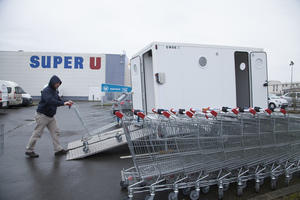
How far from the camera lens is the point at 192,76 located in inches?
222

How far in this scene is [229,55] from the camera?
6008mm

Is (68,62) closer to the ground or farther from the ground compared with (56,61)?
closer to the ground

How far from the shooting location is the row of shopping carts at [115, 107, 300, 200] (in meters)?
2.91

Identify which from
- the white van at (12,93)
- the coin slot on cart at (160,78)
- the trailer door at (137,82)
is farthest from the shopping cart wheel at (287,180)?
the white van at (12,93)

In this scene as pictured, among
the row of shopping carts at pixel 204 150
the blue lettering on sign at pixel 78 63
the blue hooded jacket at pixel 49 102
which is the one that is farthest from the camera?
the blue lettering on sign at pixel 78 63

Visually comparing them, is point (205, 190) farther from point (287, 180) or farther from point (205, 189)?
point (287, 180)

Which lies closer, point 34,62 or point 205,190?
point 205,190

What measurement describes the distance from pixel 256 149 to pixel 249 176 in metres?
0.48

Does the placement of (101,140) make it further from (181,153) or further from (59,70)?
(59,70)

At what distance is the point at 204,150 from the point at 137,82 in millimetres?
3953

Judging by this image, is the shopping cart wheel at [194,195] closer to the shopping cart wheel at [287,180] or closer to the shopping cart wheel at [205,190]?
the shopping cart wheel at [205,190]

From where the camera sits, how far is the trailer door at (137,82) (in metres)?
6.33

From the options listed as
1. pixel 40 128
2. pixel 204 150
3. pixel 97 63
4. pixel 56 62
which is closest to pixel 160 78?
pixel 204 150

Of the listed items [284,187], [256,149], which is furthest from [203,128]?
[284,187]
